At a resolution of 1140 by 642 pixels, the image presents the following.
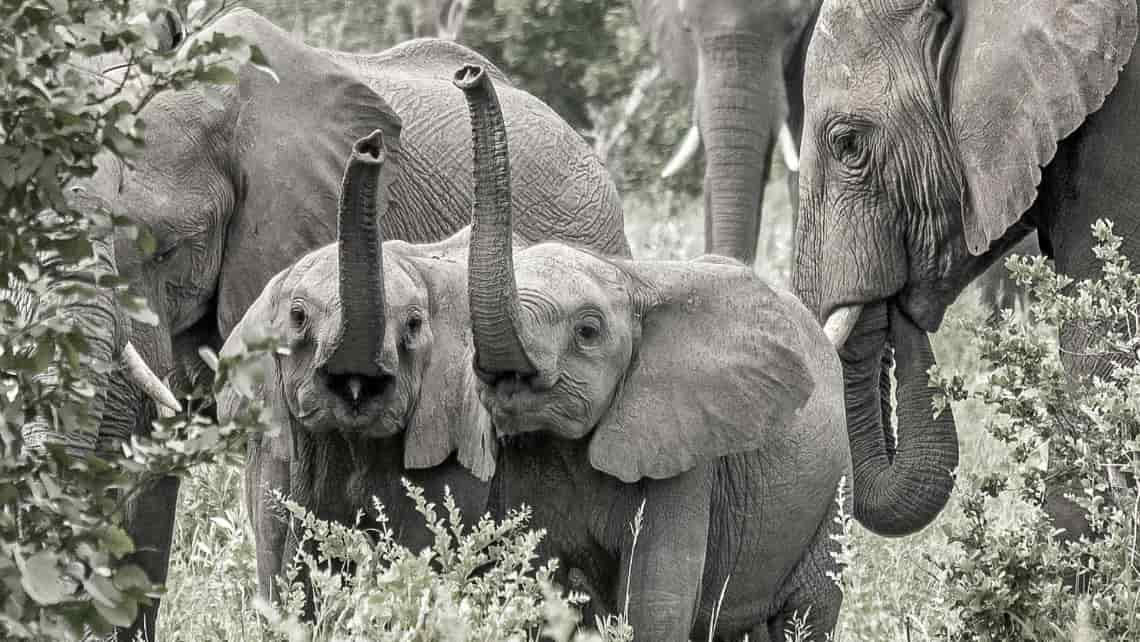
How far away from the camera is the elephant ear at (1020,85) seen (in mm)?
4801

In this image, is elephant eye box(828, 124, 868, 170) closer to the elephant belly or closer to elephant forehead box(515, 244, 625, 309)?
the elephant belly

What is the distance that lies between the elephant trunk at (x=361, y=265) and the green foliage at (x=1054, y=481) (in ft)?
3.50

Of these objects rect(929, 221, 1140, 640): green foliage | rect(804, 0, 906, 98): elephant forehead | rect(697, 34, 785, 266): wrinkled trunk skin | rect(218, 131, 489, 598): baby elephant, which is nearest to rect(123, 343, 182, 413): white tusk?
rect(218, 131, 489, 598): baby elephant

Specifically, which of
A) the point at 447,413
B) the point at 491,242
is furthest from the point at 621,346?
the point at 491,242

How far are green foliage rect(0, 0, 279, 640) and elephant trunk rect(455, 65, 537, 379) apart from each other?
41.2 inches

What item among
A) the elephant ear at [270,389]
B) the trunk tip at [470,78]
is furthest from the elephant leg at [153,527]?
the trunk tip at [470,78]

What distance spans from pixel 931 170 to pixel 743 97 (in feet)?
10.5

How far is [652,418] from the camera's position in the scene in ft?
14.3

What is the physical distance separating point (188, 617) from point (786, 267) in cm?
611

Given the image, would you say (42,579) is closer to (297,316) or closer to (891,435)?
(297,316)

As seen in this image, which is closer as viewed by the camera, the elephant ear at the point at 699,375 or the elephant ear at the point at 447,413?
the elephant ear at the point at 447,413

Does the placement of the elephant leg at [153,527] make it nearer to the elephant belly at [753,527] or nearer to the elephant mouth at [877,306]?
the elephant belly at [753,527]

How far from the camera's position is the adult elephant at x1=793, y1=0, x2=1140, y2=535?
15.8ft

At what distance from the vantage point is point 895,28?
16.7 feet
